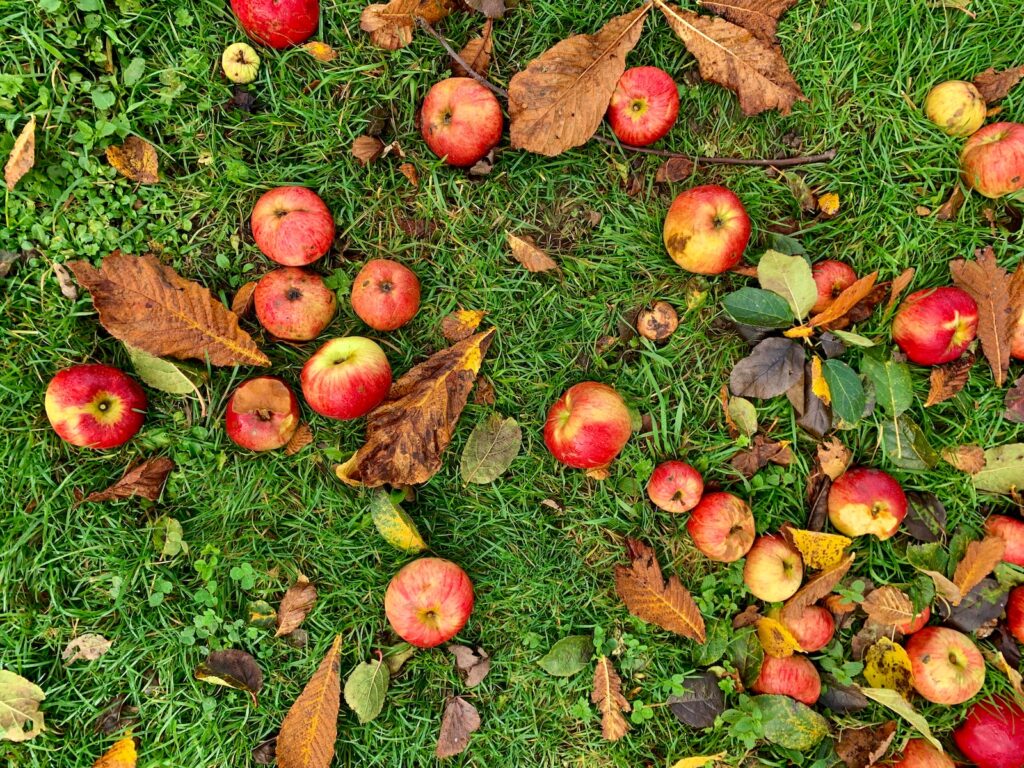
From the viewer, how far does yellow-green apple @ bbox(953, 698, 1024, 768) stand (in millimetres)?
2830

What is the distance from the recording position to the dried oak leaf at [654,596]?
2.86 m

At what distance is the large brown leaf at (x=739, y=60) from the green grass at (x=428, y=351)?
0.28 feet

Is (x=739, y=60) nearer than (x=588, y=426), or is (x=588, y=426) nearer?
(x=588, y=426)

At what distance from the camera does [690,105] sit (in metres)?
2.99

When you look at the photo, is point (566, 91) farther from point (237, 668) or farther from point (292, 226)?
point (237, 668)

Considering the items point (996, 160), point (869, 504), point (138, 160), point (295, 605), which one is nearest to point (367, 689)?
point (295, 605)

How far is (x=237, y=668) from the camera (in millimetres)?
2883

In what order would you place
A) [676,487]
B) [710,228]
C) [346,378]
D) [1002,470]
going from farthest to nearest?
[1002,470] < [676,487] < [710,228] < [346,378]

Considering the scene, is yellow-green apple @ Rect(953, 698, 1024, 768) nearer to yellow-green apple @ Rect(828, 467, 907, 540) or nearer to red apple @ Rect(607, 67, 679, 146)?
yellow-green apple @ Rect(828, 467, 907, 540)

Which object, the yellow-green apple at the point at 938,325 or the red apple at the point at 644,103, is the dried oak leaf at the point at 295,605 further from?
the yellow-green apple at the point at 938,325

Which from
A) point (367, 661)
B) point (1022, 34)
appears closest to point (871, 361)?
point (1022, 34)

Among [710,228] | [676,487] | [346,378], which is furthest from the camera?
[676,487]

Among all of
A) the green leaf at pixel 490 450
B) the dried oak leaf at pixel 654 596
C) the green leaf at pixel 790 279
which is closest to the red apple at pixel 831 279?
the green leaf at pixel 790 279

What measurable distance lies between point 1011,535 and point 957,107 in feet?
6.29
